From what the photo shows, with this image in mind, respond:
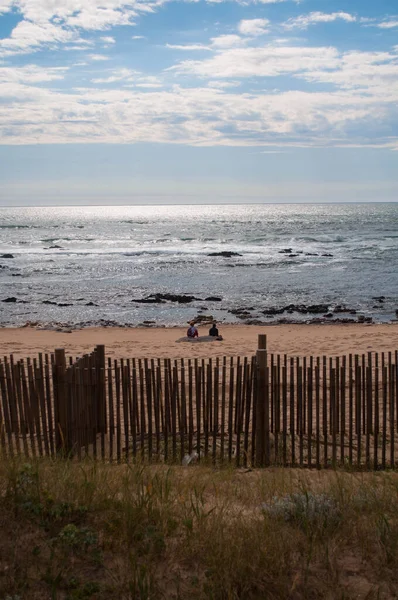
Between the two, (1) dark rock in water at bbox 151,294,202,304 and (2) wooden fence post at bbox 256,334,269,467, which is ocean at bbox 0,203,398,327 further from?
(2) wooden fence post at bbox 256,334,269,467

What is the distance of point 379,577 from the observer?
3.69 m

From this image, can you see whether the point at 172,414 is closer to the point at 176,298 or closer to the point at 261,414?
the point at 261,414

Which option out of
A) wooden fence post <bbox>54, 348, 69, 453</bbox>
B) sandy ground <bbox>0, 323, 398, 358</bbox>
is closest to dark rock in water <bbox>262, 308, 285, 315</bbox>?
sandy ground <bbox>0, 323, 398, 358</bbox>

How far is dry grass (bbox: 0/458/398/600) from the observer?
3510mm

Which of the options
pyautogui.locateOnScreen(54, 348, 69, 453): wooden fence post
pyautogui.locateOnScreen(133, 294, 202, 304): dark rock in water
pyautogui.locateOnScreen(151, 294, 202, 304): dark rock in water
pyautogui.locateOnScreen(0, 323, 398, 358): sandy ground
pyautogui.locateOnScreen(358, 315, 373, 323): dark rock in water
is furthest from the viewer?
pyautogui.locateOnScreen(151, 294, 202, 304): dark rock in water

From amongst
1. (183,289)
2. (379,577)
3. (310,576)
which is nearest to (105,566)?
(310,576)

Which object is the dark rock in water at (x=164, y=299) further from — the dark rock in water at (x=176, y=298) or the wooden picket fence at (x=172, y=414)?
the wooden picket fence at (x=172, y=414)

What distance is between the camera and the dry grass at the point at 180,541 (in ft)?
11.5

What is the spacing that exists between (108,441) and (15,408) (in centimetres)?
109

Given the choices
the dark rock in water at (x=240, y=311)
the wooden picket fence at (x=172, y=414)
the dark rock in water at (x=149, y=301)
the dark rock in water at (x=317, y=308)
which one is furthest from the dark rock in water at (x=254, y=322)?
the wooden picket fence at (x=172, y=414)

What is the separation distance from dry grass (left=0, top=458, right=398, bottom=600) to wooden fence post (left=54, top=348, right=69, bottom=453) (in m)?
1.35

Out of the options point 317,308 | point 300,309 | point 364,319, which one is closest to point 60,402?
point 364,319

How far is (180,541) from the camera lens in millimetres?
3998

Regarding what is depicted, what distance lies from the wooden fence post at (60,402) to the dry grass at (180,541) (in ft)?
4.43
